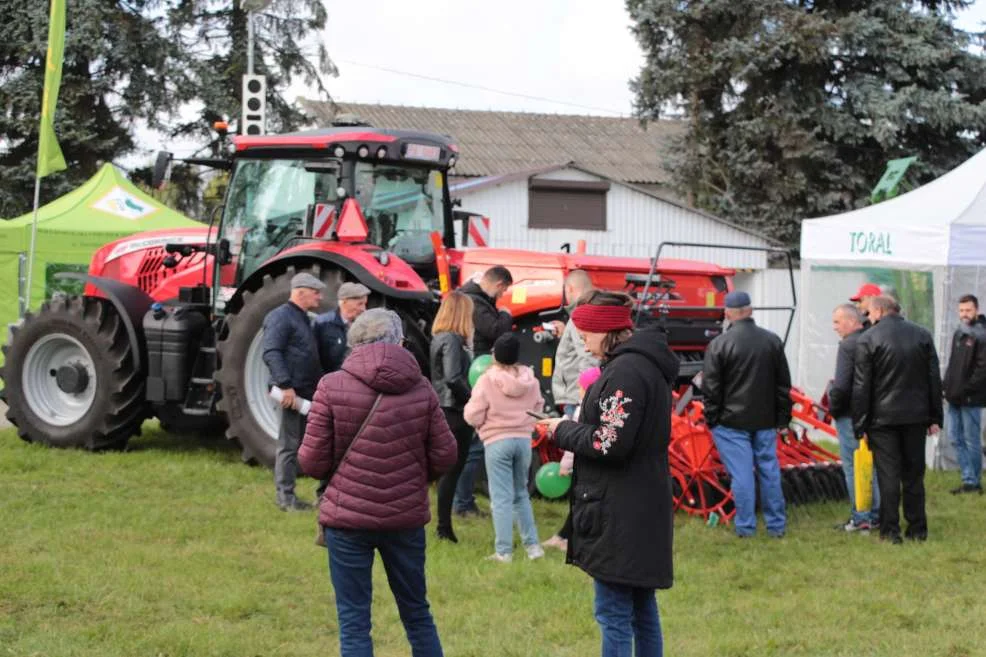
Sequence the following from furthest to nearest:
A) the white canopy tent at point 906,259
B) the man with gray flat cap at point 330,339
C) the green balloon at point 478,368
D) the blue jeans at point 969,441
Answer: the white canopy tent at point 906,259 → the blue jeans at point 969,441 → the man with gray flat cap at point 330,339 → the green balloon at point 478,368

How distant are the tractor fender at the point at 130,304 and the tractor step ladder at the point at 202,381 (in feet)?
2.00

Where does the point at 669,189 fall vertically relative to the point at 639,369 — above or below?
above

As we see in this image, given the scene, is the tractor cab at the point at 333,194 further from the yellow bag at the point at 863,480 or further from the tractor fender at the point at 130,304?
the yellow bag at the point at 863,480

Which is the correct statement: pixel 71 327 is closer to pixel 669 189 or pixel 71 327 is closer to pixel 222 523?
pixel 222 523

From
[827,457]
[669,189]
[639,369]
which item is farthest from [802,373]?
[669,189]

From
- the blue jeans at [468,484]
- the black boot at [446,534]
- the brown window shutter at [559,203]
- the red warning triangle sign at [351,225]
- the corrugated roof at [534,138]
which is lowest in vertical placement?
the black boot at [446,534]

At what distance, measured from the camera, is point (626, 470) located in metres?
4.55

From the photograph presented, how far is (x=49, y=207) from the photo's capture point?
18.0 meters

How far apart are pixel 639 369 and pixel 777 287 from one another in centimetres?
1640

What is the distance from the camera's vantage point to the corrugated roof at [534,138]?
32.2 metres

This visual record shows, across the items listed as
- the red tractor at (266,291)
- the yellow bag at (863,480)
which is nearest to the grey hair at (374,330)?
the red tractor at (266,291)

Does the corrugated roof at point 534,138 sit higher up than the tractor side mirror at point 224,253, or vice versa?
the corrugated roof at point 534,138

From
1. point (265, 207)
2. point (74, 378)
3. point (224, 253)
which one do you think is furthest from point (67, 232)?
point (265, 207)

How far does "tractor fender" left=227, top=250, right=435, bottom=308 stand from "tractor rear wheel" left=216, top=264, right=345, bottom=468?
0.08 meters
